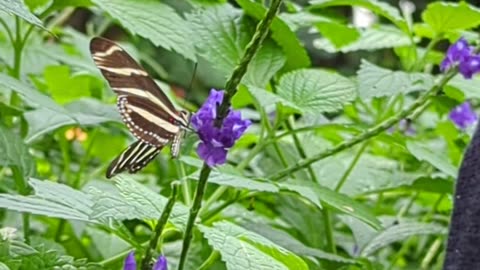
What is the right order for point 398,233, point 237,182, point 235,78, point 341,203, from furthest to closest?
point 398,233 → point 341,203 → point 237,182 → point 235,78

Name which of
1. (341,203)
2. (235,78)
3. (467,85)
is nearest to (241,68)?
(235,78)

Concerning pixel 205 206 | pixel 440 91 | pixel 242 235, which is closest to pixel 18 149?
pixel 205 206

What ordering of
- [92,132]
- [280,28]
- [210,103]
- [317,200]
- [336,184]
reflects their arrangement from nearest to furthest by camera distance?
[210,103]
[317,200]
[280,28]
[336,184]
[92,132]

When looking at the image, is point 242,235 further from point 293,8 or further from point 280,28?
point 293,8

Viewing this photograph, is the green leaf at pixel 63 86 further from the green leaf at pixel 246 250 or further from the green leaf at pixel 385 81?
the green leaf at pixel 246 250

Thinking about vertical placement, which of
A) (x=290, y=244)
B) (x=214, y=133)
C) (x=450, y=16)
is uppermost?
(x=450, y=16)

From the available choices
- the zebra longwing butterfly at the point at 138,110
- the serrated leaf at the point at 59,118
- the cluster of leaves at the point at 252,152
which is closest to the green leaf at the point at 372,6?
the cluster of leaves at the point at 252,152

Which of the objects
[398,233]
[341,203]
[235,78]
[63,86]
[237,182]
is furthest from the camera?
[63,86]

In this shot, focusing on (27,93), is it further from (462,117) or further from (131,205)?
(462,117)
